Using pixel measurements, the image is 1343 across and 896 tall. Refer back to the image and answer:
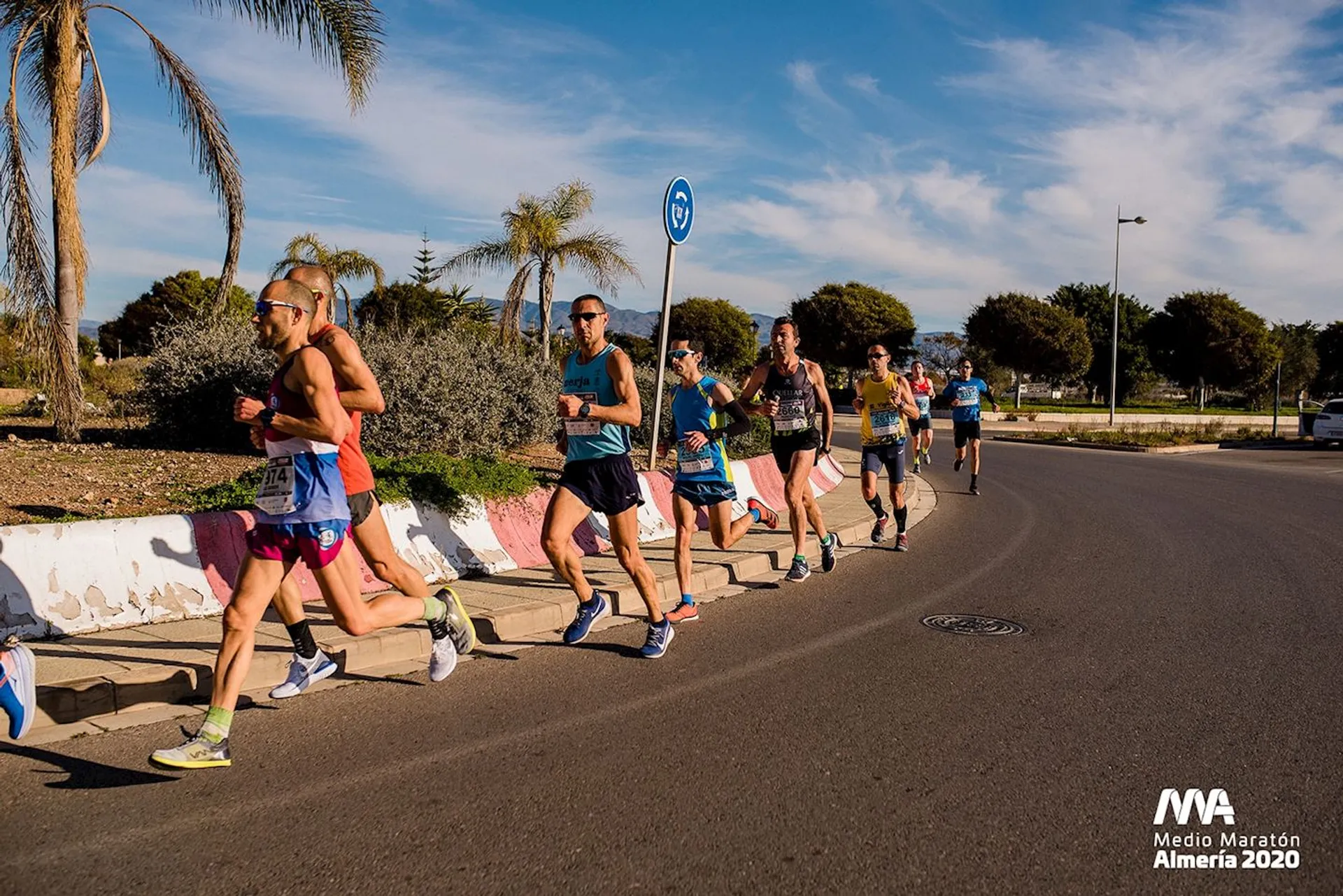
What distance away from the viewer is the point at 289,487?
14.1 ft

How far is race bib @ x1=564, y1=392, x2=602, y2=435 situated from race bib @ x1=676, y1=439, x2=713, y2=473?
1.32 m

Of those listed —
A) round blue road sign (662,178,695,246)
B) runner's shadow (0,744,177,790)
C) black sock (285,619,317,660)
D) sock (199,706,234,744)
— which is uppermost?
round blue road sign (662,178,695,246)

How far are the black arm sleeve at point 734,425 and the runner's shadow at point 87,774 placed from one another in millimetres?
4085

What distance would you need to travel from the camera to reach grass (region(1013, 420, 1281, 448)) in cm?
3006

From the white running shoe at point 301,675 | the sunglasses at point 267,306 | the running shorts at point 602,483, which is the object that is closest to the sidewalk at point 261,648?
the white running shoe at point 301,675

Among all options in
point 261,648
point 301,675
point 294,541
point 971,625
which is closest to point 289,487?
point 294,541

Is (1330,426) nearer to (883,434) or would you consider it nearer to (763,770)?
(883,434)

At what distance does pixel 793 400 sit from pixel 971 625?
7.47 feet

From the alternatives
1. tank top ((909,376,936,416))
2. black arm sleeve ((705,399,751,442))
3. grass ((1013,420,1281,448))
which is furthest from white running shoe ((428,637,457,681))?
grass ((1013,420,1281,448))

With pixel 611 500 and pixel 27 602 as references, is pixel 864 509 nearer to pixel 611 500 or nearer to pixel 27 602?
pixel 611 500

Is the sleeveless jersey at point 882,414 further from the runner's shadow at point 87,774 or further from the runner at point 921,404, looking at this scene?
the runner's shadow at point 87,774

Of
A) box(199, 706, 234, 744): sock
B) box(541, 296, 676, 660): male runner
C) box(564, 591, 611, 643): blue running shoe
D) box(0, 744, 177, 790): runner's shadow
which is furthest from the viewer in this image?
box(564, 591, 611, 643): blue running shoe

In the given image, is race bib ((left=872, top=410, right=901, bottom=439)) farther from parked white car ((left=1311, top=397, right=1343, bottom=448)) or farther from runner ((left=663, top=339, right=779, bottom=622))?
parked white car ((left=1311, top=397, right=1343, bottom=448))

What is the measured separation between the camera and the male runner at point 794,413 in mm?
8055
